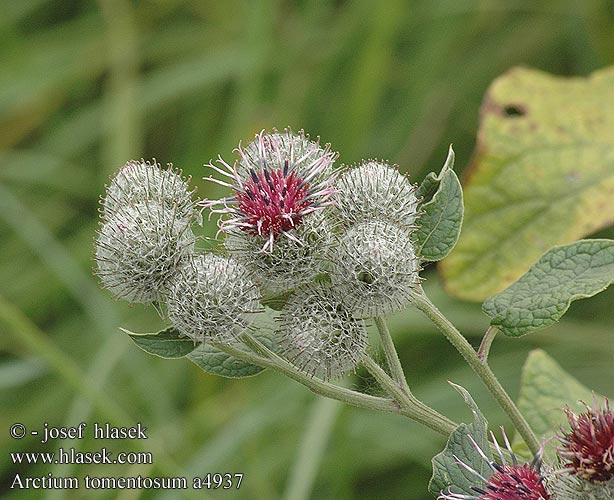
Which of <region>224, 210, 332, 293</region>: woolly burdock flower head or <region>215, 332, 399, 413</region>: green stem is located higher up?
<region>224, 210, 332, 293</region>: woolly burdock flower head

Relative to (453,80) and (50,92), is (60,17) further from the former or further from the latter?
(453,80)

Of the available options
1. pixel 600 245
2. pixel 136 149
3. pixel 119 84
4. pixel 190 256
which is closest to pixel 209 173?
pixel 136 149

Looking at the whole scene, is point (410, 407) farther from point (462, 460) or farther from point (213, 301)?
point (213, 301)

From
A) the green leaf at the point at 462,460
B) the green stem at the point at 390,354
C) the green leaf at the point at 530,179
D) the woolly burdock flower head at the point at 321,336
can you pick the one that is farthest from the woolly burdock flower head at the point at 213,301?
the green leaf at the point at 530,179

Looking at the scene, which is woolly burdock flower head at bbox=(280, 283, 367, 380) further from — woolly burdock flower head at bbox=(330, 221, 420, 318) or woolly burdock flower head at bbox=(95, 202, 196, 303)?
woolly burdock flower head at bbox=(95, 202, 196, 303)

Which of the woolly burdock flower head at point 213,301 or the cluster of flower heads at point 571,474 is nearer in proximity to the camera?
the cluster of flower heads at point 571,474

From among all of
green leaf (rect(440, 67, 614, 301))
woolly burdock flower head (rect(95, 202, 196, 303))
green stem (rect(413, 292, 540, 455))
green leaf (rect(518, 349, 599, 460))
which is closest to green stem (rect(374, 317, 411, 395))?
green stem (rect(413, 292, 540, 455))

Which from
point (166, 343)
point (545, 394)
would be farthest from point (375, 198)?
point (545, 394)

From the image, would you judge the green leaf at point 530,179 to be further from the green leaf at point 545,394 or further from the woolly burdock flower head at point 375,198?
the woolly burdock flower head at point 375,198
